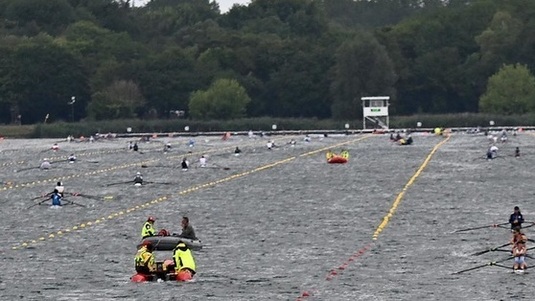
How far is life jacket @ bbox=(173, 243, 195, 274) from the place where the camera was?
54.2m

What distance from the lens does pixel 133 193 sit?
95562mm

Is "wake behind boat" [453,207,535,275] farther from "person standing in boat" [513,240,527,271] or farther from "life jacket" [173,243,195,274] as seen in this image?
"life jacket" [173,243,195,274]

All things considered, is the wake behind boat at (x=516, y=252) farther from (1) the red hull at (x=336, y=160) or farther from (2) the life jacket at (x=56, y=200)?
(1) the red hull at (x=336, y=160)

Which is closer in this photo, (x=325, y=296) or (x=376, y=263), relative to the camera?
(x=325, y=296)

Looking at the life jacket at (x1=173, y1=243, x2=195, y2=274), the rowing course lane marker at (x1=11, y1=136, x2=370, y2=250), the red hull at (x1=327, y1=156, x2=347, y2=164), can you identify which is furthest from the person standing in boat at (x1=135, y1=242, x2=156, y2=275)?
the red hull at (x1=327, y1=156, x2=347, y2=164)

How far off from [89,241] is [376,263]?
14.2 m

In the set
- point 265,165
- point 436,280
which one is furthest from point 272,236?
point 265,165

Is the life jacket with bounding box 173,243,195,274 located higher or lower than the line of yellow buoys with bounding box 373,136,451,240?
higher

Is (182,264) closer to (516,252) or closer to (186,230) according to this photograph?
(186,230)

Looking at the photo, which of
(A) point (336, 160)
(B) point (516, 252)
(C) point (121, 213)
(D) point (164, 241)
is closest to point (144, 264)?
(D) point (164, 241)

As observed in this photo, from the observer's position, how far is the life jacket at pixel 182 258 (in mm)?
54250

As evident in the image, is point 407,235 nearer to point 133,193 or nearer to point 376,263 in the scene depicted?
point 376,263

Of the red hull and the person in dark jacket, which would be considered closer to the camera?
the person in dark jacket

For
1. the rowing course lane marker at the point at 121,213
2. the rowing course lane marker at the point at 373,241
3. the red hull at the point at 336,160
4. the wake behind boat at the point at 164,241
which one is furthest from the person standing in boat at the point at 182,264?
the red hull at the point at 336,160
